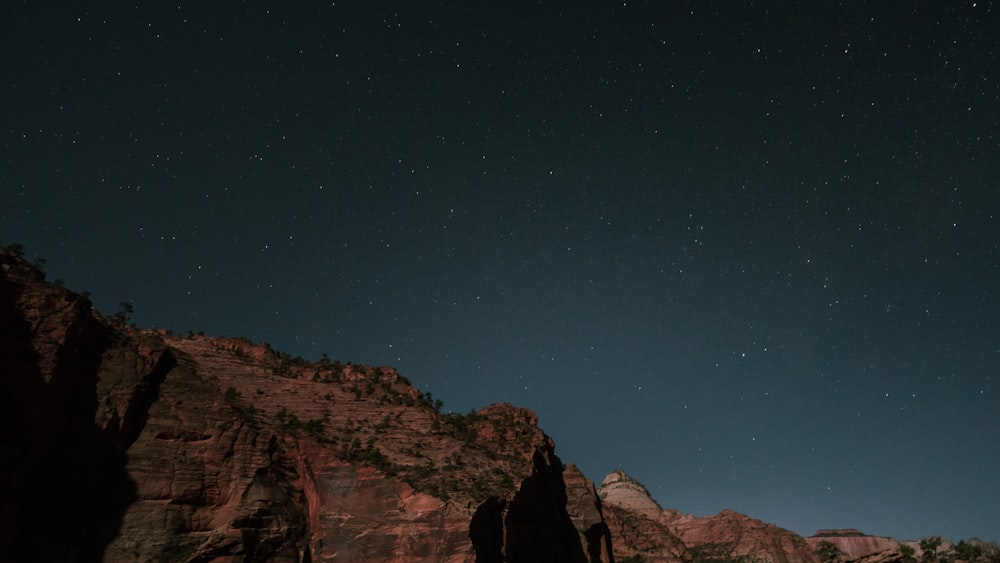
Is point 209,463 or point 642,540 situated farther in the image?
point 642,540

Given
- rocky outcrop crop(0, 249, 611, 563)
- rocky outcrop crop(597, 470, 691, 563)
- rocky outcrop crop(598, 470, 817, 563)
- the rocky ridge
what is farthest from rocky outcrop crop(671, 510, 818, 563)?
rocky outcrop crop(0, 249, 611, 563)

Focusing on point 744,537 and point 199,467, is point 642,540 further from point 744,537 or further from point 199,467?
point 199,467

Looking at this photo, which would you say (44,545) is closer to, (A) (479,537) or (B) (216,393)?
(B) (216,393)

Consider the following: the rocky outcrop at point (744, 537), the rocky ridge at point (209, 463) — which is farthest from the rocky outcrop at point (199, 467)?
the rocky outcrop at point (744, 537)

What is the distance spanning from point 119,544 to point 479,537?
16.9 m

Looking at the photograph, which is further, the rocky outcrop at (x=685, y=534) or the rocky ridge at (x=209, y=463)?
the rocky outcrop at (x=685, y=534)

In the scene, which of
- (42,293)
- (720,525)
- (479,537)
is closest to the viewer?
(42,293)

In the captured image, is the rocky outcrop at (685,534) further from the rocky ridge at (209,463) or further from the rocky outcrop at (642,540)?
the rocky ridge at (209,463)

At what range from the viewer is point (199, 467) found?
99.6 feet

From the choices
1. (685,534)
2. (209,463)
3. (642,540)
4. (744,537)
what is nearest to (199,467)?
(209,463)

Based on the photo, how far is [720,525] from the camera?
14075 centimetres

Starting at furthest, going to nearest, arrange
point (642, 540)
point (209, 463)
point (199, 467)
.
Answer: point (642, 540) → point (209, 463) → point (199, 467)

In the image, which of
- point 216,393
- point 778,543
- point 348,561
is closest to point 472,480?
point 348,561

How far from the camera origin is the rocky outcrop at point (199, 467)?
26.5m
